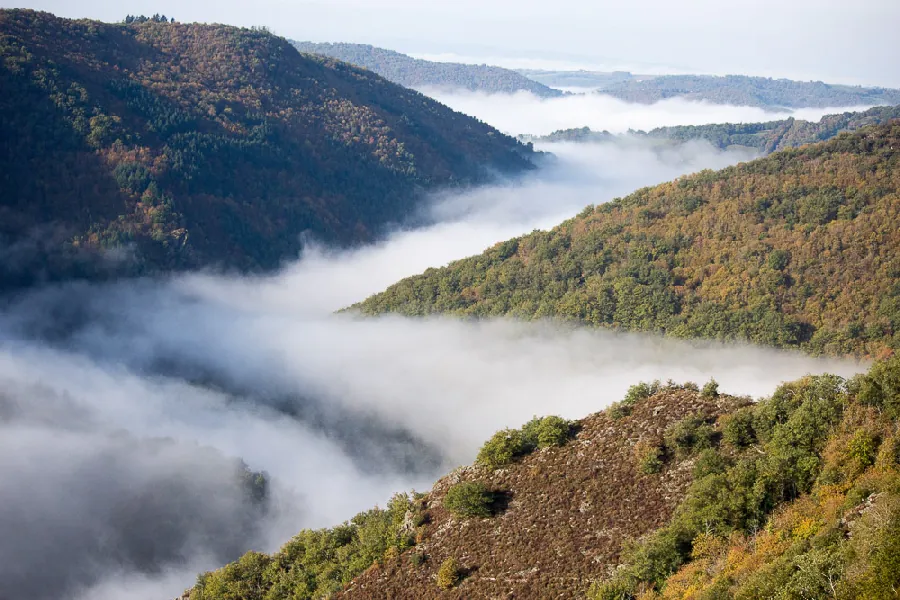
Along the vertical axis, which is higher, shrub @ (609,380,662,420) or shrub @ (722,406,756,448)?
shrub @ (722,406,756,448)

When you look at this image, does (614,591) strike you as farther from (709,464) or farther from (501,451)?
(501,451)

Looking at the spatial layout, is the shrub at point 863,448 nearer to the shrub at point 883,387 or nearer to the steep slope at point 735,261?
the shrub at point 883,387

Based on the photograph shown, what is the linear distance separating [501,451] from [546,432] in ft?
9.48

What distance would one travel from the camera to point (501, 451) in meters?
46.2

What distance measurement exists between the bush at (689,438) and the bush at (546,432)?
655 centimetres

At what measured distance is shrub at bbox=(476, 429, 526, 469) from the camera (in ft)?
151

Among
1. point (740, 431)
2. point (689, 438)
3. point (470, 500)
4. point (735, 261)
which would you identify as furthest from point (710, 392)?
point (735, 261)

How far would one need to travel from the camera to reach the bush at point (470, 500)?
139 feet

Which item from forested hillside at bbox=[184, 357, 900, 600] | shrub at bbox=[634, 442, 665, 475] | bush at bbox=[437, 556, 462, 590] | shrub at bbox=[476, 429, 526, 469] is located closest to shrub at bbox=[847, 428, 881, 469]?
forested hillside at bbox=[184, 357, 900, 600]

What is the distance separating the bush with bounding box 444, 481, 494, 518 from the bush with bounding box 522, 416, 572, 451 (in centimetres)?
482

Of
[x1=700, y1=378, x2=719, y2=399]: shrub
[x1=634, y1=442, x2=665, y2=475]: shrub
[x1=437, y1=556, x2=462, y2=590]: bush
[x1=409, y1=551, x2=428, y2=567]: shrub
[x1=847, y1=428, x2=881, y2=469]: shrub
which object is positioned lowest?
[x1=409, y1=551, x2=428, y2=567]: shrub

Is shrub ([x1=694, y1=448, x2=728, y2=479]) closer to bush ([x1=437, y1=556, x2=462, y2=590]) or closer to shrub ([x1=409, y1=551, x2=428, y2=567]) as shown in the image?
bush ([x1=437, y1=556, x2=462, y2=590])

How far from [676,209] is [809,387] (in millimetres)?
87645

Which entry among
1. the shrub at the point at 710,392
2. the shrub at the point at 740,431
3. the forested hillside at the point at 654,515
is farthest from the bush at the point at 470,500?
the shrub at the point at 710,392
